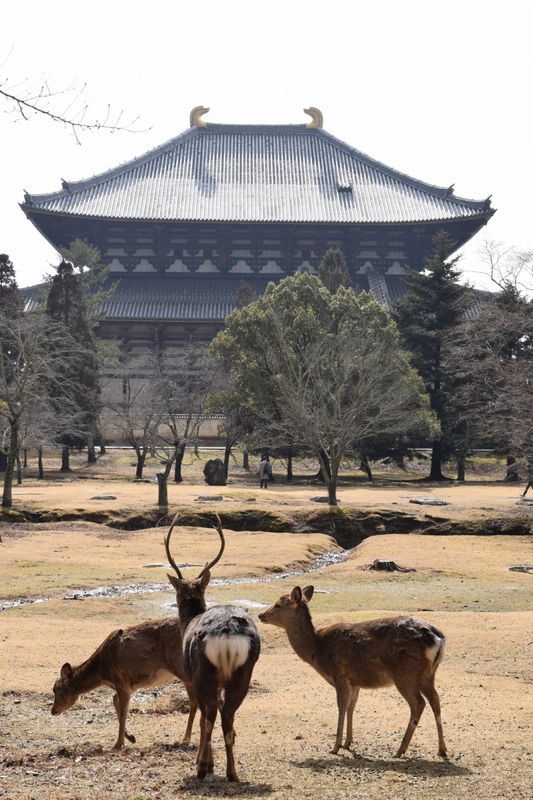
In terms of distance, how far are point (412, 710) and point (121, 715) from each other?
9.33ft

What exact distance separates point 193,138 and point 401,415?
52.8 meters

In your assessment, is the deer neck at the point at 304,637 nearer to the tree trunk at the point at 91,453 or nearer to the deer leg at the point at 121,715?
the deer leg at the point at 121,715

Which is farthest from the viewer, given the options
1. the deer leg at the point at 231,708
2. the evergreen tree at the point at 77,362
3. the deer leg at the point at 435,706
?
the evergreen tree at the point at 77,362

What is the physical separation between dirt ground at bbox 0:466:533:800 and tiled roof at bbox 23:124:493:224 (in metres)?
51.1

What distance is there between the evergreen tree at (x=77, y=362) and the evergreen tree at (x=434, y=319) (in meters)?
17.7

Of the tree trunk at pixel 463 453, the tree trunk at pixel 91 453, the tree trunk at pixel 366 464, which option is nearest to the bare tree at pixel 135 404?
the tree trunk at pixel 91 453

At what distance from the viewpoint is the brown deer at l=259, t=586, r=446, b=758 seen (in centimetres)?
942

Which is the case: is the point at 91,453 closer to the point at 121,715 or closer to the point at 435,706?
the point at 121,715

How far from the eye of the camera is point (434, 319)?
5722 centimetres

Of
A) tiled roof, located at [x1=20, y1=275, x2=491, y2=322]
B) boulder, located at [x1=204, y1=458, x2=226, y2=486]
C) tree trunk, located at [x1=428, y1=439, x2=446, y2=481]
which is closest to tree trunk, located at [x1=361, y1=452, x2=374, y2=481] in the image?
tree trunk, located at [x1=428, y1=439, x2=446, y2=481]

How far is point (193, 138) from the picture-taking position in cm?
9062

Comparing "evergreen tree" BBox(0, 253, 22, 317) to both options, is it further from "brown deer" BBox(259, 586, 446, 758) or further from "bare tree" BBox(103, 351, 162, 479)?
"brown deer" BBox(259, 586, 446, 758)

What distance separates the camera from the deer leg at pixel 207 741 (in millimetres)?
8414

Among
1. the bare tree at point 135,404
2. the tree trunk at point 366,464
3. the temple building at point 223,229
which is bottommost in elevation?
the tree trunk at point 366,464
